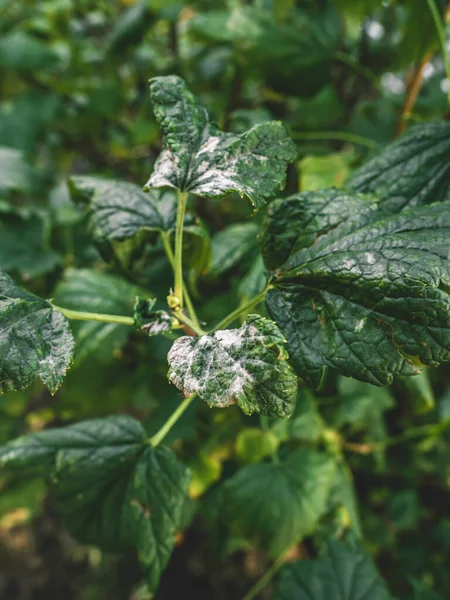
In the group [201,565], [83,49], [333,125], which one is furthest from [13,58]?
[201,565]

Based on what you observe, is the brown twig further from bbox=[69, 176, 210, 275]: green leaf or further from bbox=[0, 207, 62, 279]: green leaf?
bbox=[0, 207, 62, 279]: green leaf

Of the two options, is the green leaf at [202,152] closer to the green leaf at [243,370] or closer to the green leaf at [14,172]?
the green leaf at [243,370]

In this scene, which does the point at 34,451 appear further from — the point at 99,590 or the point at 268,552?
the point at 99,590

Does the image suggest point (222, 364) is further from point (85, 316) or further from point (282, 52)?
point (282, 52)

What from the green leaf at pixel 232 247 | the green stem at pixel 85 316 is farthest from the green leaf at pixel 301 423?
the green stem at pixel 85 316

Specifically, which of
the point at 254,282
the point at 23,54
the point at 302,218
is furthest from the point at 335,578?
the point at 23,54

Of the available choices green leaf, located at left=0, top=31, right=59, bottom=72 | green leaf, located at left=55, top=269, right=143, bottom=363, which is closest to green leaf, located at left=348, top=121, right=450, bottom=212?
green leaf, located at left=55, top=269, right=143, bottom=363
